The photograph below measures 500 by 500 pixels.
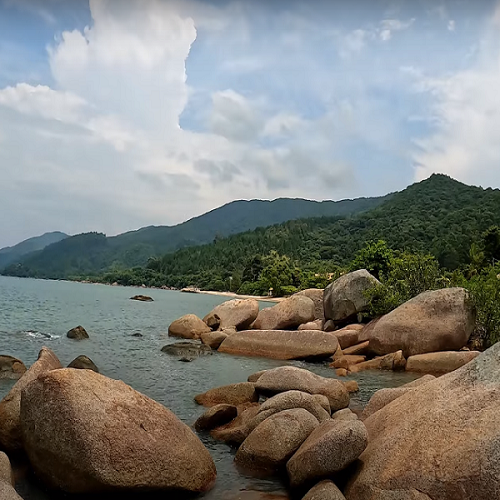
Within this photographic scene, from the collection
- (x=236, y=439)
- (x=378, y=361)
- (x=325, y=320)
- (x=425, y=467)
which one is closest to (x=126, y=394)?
(x=236, y=439)

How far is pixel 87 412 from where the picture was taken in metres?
7.42

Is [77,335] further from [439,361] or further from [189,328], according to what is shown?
[439,361]

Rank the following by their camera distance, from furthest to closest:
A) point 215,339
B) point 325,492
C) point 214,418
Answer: point 215,339 < point 214,418 < point 325,492

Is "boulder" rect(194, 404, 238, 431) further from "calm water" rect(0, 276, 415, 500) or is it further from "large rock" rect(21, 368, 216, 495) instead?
"large rock" rect(21, 368, 216, 495)

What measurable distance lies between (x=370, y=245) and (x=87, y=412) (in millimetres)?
32016

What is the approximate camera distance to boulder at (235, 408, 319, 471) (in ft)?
28.3

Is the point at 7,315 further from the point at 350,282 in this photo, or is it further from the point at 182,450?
the point at 182,450

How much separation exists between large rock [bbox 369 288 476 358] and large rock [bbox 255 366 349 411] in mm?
7566

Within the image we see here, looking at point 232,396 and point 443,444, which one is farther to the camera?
point 232,396

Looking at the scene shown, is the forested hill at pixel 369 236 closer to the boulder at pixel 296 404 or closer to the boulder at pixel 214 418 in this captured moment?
the boulder at pixel 214 418

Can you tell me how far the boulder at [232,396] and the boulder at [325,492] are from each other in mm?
5544

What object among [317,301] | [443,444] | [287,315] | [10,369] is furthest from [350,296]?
[443,444]

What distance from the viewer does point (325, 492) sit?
703 centimetres

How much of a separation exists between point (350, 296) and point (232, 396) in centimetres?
1532
